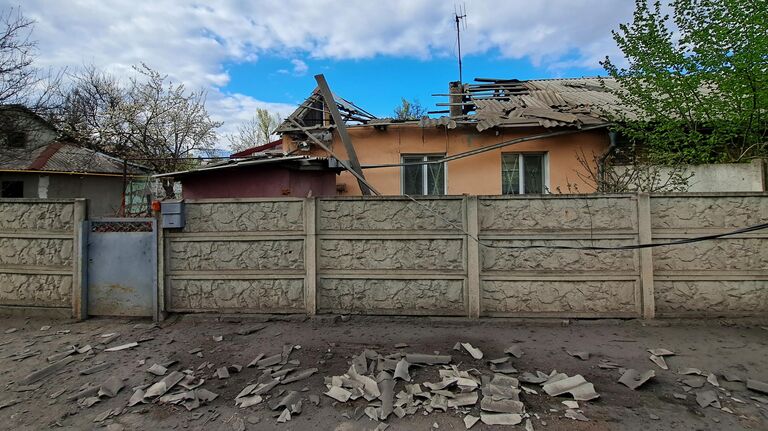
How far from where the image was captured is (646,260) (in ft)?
14.7

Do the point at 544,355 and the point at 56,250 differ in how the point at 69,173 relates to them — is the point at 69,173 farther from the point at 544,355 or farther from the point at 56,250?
the point at 544,355

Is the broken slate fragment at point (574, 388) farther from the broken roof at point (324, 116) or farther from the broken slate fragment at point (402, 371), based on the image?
the broken roof at point (324, 116)

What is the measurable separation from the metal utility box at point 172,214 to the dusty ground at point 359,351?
1.27m

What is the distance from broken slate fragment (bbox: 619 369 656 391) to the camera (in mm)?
3191

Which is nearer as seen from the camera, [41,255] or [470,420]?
[470,420]

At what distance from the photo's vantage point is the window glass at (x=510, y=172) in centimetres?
796

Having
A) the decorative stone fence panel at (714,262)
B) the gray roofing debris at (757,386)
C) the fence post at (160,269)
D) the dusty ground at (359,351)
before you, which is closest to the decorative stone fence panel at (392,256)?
the dusty ground at (359,351)

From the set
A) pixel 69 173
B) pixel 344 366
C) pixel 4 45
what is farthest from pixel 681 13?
pixel 69 173

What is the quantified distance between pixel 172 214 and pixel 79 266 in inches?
59.4

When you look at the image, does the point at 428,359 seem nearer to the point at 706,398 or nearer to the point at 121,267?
the point at 706,398

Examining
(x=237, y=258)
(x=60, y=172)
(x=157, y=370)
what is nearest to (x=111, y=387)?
(x=157, y=370)

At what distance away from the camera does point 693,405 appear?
2.96 meters

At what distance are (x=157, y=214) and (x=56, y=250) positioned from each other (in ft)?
5.09

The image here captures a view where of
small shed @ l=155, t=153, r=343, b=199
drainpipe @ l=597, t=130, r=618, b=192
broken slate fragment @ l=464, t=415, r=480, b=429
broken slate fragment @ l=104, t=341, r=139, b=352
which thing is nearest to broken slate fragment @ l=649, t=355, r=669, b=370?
broken slate fragment @ l=464, t=415, r=480, b=429
